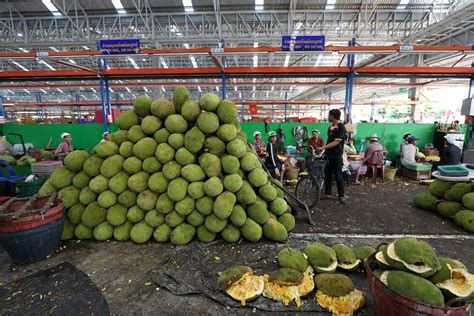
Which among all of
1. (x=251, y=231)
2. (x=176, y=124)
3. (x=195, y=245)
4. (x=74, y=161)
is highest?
(x=176, y=124)

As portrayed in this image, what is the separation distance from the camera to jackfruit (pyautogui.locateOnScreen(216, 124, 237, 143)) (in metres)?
3.67

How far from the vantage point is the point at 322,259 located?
106 inches

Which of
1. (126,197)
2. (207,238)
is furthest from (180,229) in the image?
(126,197)

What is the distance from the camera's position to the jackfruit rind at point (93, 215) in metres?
3.63

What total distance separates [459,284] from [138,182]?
3.76 meters

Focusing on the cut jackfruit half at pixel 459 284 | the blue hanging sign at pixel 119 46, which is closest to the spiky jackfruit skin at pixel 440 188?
the cut jackfruit half at pixel 459 284

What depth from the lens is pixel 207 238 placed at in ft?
11.7

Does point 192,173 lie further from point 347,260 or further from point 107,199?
point 347,260

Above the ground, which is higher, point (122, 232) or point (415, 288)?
point (415, 288)

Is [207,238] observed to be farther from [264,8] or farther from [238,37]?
[264,8]

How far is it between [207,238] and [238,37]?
38.7ft

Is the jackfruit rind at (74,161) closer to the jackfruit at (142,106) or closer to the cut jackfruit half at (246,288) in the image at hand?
the jackfruit at (142,106)

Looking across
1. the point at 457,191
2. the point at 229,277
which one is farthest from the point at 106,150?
the point at 457,191

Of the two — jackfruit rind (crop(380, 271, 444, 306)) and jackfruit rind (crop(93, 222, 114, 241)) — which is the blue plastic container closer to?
jackfruit rind (crop(93, 222, 114, 241))
